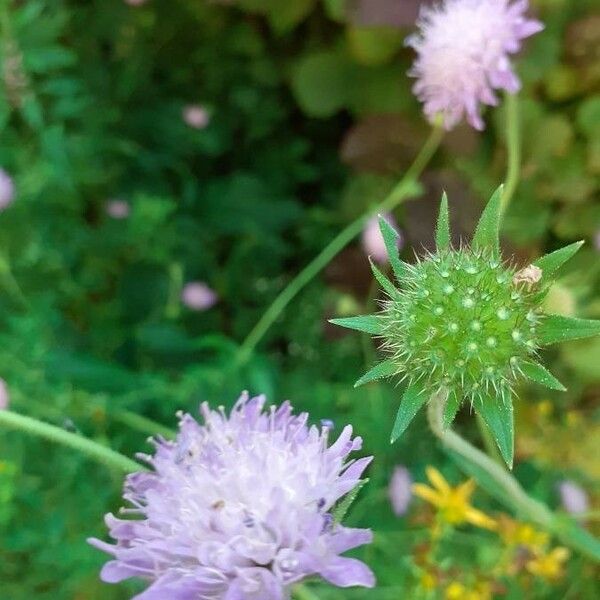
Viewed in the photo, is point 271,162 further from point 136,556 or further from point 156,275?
point 136,556

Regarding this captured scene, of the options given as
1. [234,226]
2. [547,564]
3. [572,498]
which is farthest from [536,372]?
[234,226]

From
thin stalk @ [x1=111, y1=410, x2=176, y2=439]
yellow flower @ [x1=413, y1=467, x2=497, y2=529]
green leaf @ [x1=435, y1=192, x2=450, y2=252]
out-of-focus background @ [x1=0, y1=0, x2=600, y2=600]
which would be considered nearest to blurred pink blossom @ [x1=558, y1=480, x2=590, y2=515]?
out-of-focus background @ [x1=0, y1=0, x2=600, y2=600]

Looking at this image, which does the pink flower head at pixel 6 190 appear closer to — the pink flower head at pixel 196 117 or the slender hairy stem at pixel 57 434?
the pink flower head at pixel 196 117

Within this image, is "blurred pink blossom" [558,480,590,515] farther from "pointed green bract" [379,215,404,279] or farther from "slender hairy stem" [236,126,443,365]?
"pointed green bract" [379,215,404,279]

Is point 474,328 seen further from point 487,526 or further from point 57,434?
point 487,526

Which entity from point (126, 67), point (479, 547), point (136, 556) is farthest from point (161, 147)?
point (136, 556)

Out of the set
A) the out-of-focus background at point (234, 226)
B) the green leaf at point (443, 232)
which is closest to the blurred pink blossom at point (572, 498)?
the out-of-focus background at point (234, 226)
